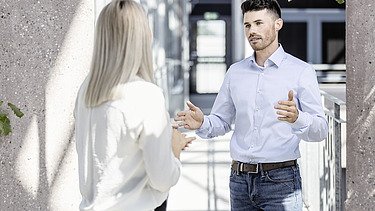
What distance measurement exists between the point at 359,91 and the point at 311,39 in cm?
1414

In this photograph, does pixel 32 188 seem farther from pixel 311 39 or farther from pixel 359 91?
pixel 311 39

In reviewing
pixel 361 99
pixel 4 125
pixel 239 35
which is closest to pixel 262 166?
pixel 361 99

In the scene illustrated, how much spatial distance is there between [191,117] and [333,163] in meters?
1.56

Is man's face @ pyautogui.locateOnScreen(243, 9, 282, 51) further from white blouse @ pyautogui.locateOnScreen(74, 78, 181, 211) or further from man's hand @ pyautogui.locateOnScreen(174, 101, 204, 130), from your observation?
white blouse @ pyautogui.locateOnScreen(74, 78, 181, 211)

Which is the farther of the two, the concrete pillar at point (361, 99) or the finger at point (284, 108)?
the concrete pillar at point (361, 99)

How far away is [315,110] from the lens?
3.22m

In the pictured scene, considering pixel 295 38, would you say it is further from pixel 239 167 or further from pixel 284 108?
pixel 284 108

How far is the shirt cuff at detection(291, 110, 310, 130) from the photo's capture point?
3.05 meters

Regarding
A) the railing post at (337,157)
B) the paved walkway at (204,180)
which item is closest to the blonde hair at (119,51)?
the railing post at (337,157)

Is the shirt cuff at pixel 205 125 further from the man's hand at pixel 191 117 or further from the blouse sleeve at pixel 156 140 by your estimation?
the blouse sleeve at pixel 156 140

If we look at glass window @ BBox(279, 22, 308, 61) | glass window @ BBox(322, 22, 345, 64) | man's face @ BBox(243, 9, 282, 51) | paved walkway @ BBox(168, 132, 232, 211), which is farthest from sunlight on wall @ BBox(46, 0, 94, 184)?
glass window @ BBox(322, 22, 345, 64)

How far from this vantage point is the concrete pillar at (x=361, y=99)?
12.4 feet

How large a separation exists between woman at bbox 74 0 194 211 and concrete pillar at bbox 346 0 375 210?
1.52 m

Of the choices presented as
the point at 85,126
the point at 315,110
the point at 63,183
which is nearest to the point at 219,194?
the point at 63,183
